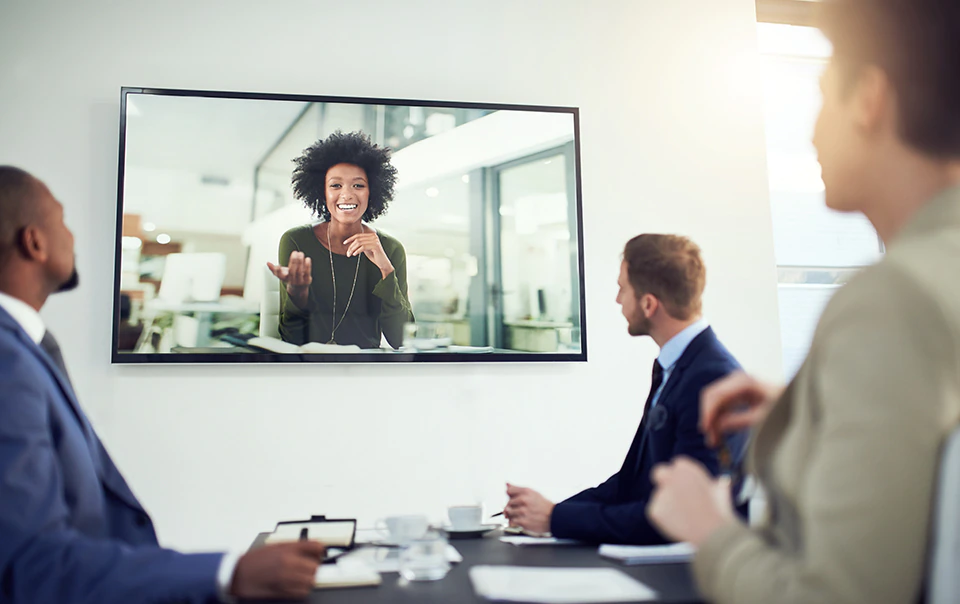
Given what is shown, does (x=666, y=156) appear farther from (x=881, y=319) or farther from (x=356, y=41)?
(x=881, y=319)

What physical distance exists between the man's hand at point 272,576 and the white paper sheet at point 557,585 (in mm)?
292

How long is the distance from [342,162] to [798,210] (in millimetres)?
2173

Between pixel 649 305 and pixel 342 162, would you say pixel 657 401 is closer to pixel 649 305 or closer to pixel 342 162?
pixel 649 305

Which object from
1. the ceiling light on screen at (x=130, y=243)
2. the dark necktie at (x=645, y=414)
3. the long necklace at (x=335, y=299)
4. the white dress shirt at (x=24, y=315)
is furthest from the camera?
the long necklace at (x=335, y=299)

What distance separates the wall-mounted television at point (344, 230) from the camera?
2.58 meters

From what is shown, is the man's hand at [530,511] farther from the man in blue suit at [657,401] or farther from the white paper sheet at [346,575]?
the white paper sheet at [346,575]

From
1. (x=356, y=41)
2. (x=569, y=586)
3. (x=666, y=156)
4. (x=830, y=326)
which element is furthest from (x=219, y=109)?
(x=830, y=326)

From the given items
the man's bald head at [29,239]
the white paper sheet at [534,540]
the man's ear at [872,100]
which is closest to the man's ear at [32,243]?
the man's bald head at [29,239]

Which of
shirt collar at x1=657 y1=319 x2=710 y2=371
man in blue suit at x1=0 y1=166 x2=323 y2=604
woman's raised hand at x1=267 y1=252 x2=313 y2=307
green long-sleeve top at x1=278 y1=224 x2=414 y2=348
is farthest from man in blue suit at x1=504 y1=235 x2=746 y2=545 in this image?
woman's raised hand at x1=267 y1=252 x2=313 y2=307

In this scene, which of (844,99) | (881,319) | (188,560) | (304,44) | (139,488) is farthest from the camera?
(304,44)

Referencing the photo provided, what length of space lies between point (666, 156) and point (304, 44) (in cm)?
162

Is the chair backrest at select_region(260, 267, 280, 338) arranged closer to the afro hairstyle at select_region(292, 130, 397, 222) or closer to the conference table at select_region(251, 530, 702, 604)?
the afro hairstyle at select_region(292, 130, 397, 222)

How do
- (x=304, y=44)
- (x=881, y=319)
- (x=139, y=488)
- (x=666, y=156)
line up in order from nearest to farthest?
(x=881, y=319) → (x=139, y=488) → (x=304, y=44) → (x=666, y=156)

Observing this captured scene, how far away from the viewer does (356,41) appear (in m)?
2.86
